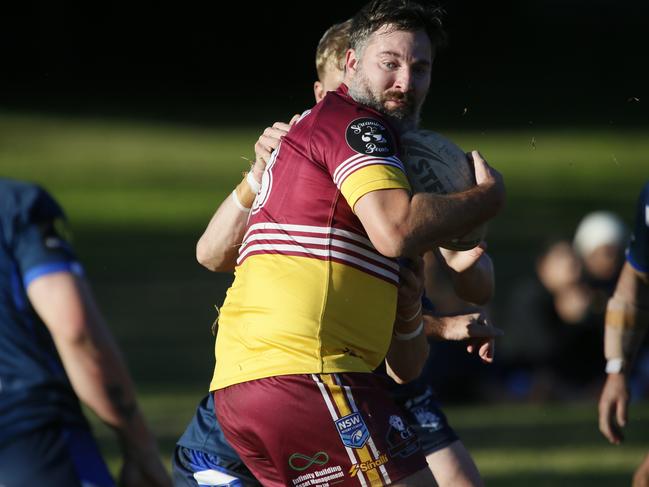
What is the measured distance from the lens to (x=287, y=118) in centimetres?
3916

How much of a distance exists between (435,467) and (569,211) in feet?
65.6

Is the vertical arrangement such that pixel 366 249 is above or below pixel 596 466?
above

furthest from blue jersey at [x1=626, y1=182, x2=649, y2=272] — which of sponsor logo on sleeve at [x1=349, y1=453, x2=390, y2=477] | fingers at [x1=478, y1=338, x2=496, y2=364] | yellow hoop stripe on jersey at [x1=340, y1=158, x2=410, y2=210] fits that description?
sponsor logo on sleeve at [x1=349, y1=453, x2=390, y2=477]

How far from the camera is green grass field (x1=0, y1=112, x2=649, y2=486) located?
965 cm

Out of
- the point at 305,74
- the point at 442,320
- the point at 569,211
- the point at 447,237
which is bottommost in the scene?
the point at 569,211

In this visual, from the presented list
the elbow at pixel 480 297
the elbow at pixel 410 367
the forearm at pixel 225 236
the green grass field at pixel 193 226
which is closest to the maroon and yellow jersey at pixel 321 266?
the elbow at pixel 410 367

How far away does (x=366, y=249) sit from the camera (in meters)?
4.63

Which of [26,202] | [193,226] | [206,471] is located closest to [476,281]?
[206,471]

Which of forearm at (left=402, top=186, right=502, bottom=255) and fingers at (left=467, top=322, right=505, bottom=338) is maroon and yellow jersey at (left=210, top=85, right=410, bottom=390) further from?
fingers at (left=467, top=322, right=505, bottom=338)

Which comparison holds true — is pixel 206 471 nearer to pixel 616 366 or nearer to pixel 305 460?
pixel 305 460

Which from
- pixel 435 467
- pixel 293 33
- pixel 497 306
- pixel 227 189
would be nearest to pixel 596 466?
pixel 435 467

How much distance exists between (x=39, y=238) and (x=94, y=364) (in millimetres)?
420

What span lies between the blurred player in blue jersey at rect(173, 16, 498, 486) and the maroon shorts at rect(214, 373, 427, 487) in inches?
22.7

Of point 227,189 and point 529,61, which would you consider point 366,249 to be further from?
point 529,61
